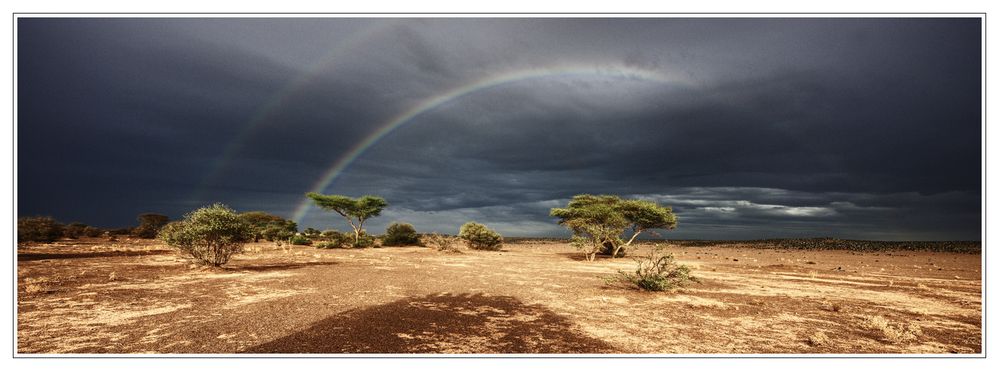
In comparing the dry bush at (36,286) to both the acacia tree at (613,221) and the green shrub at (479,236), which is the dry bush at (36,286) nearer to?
the acacia tree at (613,221)

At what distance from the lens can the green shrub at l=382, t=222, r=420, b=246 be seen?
179 feet

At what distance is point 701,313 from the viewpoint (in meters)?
11.3

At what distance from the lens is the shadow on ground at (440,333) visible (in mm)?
7562

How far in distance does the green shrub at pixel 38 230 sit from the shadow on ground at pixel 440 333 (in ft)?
164

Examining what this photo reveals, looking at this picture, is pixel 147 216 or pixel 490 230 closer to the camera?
pixel 490 230

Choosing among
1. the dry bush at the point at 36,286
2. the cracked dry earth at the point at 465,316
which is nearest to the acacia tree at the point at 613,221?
the cracked dry earth at the point at 465,316

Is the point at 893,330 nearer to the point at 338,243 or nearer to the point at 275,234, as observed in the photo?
the point at 338,243

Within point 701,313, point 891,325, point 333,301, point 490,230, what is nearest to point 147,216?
point 490,230

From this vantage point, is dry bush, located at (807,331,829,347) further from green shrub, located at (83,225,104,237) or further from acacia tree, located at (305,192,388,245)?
green shrub, located at (83,225,104,237)

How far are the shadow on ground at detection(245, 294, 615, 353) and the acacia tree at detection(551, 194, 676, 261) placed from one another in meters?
24.5

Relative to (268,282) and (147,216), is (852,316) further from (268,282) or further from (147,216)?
(147,216)

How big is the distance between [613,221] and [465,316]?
92.8 feet

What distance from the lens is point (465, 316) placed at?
10.5m
